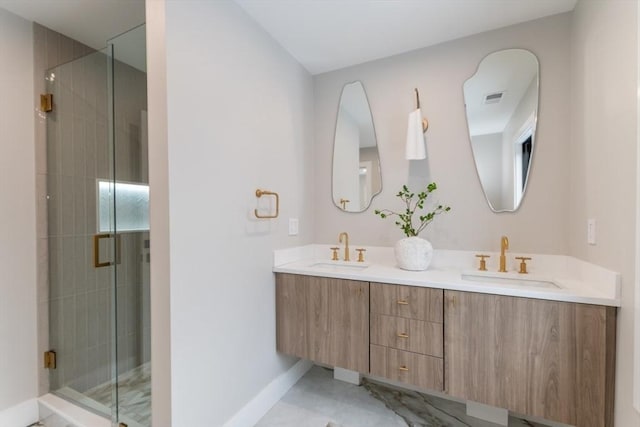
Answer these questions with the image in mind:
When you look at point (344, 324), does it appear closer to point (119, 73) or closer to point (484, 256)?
point (484, 256)

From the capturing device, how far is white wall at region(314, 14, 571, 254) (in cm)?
177

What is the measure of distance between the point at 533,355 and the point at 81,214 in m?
2.78

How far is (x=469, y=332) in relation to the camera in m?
1.49

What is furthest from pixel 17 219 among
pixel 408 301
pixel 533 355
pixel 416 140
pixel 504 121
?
pixel 504 121

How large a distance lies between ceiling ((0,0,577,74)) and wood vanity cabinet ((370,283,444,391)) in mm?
1639

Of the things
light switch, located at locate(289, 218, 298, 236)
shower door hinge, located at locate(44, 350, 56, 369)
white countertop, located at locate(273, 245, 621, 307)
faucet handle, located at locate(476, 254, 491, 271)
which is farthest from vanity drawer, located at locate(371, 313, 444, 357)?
shower door hinge, located at locate(44, 350, 56, 369)

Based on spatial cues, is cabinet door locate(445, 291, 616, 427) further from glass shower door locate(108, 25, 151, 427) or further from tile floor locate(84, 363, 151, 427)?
glass shower door locate(108, 25, 151, 427)

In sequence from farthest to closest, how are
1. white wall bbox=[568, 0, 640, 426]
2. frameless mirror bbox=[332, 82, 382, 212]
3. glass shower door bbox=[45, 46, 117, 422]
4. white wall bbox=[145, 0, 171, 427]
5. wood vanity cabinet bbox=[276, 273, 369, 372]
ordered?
1. frameless mirror bbox=[332, 82, 382, 212]
2. glass shower door bbox=[45, 46, 117, 422]
3. wood vanity cabinet bbox=[276, 273, 369, 372]
4. white wall bbox=[145, 0, 171, 427]
5. white wall bbox=[568, 0, 640, 426]

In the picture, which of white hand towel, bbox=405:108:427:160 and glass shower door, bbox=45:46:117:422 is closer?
glass shower door, bbox=45:46:117:422

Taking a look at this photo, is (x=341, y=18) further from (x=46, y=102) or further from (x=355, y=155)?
(x=46, y=102)

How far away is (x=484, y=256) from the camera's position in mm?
1902

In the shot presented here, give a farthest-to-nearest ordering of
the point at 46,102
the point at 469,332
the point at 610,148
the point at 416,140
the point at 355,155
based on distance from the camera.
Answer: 1. the point at 355,155
2. the point at 416,140
3. the point at 46,102
4. the point at 469,332
5. the point at 610,148

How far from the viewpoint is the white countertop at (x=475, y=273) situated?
4.32 ft

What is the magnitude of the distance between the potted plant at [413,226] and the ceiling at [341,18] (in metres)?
1.03
